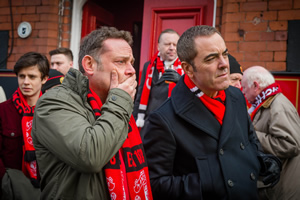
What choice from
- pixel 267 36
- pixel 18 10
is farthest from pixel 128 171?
pixel 18 10

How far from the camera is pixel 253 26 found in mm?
4285

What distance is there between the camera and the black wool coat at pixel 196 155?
1709 mm

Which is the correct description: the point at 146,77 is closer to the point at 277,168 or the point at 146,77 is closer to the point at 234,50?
the point at 234,50

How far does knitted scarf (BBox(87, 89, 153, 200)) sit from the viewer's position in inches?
62.0

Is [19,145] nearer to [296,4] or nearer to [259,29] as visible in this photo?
[259,29]

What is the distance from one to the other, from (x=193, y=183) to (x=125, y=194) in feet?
1.30

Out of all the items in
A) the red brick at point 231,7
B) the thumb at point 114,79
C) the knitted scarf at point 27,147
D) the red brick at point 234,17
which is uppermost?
the red brick at point 231,7

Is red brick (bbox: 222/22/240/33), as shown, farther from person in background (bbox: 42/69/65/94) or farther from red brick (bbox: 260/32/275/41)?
person in background (bbox: 42/69/65/94)

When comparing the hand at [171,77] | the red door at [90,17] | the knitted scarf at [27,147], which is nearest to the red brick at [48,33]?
the red door at [90,17]

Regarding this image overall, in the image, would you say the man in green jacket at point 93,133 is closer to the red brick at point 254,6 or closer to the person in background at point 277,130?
the person in background at point 277,130

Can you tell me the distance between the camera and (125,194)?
162 cm

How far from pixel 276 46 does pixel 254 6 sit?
66cm

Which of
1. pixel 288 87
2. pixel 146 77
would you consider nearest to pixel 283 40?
pixel 288 87

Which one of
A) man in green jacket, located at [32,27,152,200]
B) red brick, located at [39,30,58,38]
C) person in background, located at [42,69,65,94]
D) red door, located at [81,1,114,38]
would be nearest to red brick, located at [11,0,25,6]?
red brick, located at [39,30,58,38]
